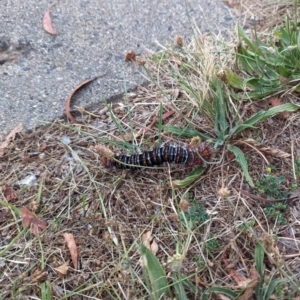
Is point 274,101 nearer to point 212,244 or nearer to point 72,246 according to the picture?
point 212,244

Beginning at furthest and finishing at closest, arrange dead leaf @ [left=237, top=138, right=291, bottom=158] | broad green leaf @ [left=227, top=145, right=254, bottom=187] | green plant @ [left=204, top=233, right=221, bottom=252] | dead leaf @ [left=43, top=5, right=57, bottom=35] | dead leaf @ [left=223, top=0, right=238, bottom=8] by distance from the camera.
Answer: dead leaf @ [left=223, top=0, right=238, bottom=8] < dead leaf @ [left=43, top=5, right=57, bottom=35] < dead leaf @ [left=237, top=138, right=291, bottom=158] < broad green leaf @ [left=227, top=145, right=254, bottom=187] < green plant @ [left=204, top=233, right=221, bottom=252]

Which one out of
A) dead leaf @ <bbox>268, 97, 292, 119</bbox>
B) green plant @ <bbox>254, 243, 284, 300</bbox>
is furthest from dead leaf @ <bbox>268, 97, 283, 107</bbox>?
green plant @ <bbox>254, 243, 284, 300</bbox>

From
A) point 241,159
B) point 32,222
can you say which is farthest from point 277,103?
point 32,222

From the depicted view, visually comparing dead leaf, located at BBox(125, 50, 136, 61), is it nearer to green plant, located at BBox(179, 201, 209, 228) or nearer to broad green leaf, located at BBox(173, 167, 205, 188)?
broad green leaf, located at BBox(173, 167, 205, 188)

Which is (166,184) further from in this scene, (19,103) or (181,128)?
(19,103)

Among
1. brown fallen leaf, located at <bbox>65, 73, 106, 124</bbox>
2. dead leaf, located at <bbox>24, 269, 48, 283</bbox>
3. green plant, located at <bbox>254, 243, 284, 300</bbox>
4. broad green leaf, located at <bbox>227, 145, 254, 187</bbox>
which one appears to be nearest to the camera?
green plant, located at <bbox>254, 243, 284, 300</bbox>

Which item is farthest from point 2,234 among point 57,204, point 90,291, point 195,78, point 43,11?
point 43,11
